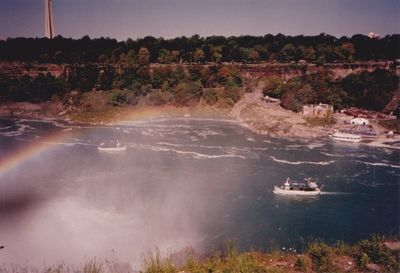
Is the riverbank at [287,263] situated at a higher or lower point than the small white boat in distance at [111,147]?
higher

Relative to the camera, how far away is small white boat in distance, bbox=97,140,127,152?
21672 millimetres

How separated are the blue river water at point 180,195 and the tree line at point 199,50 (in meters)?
16.1

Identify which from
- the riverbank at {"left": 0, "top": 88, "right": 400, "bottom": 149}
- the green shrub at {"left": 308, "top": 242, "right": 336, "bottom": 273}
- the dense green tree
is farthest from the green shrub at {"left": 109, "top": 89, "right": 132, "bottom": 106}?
the green shrub at {"left": 308, "top": 242, "right": 336, "bottom": 273}

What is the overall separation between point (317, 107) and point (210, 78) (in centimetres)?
1006

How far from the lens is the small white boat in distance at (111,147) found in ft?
71.1

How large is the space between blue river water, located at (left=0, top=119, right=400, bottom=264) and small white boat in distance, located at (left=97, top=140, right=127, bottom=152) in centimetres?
39

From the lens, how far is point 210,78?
35.5 meters

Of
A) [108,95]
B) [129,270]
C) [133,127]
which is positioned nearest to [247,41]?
[108,95]

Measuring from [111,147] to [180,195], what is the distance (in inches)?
295

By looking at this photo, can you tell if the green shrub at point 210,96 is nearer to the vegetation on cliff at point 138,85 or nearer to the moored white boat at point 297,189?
the vegetation on cliff at point 138,85

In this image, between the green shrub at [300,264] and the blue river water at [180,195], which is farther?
the blue river water at [180,195]

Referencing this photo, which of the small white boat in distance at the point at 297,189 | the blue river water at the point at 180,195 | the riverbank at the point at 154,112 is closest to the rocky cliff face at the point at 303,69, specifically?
the riverbank at the point at 154,112

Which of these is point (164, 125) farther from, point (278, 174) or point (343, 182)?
point (343, 182)

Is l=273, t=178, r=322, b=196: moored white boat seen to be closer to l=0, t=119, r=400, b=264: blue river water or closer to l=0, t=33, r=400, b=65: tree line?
l=0, t=119, r=400, b=264: blue river water
